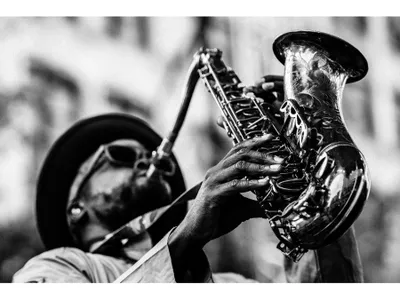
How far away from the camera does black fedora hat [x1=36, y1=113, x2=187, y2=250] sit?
2877mm

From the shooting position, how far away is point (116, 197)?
2.93m

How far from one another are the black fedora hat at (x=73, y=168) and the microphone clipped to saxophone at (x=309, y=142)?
547 millimetres

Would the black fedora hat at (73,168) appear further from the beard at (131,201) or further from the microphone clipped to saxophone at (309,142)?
the microphone clipped to saxophone at (309,142)

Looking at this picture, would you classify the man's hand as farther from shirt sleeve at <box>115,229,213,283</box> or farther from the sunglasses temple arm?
the sunglasses temple arm

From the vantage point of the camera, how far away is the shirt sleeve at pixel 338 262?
2.71 metres

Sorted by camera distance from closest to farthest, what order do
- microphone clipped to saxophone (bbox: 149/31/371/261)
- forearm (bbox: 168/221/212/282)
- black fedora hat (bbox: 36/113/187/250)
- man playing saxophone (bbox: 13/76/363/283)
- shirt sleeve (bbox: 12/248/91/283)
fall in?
1. microphone clipped to saxophone (bbox: 149/31/371/261)
2. forearm (bbox: 168/221/212/282)
3. man playing saxophone (bbox: 13/76/363/283)
4. shirt sleeve (bbox: 12/248/91/283)
5. black fedora hat (bbox: 36/113/187/250)

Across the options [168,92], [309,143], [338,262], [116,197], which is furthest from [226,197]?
[168,92]

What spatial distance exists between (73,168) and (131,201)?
290mm

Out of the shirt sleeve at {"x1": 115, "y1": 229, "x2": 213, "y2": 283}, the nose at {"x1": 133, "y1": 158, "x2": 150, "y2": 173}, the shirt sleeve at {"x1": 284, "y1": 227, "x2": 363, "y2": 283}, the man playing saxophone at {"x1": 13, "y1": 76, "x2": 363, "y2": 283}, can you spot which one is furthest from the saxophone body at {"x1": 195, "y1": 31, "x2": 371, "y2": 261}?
the nose at {"x1": 133, "y1": 158, "x2": 150, "y2": 173}

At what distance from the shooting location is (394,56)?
3049mm

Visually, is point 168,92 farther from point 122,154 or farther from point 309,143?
point 309,143

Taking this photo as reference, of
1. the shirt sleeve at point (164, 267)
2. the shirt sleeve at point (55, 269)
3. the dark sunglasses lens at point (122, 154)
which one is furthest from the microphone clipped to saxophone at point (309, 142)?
the shirt sleeve at point (55, 269)
